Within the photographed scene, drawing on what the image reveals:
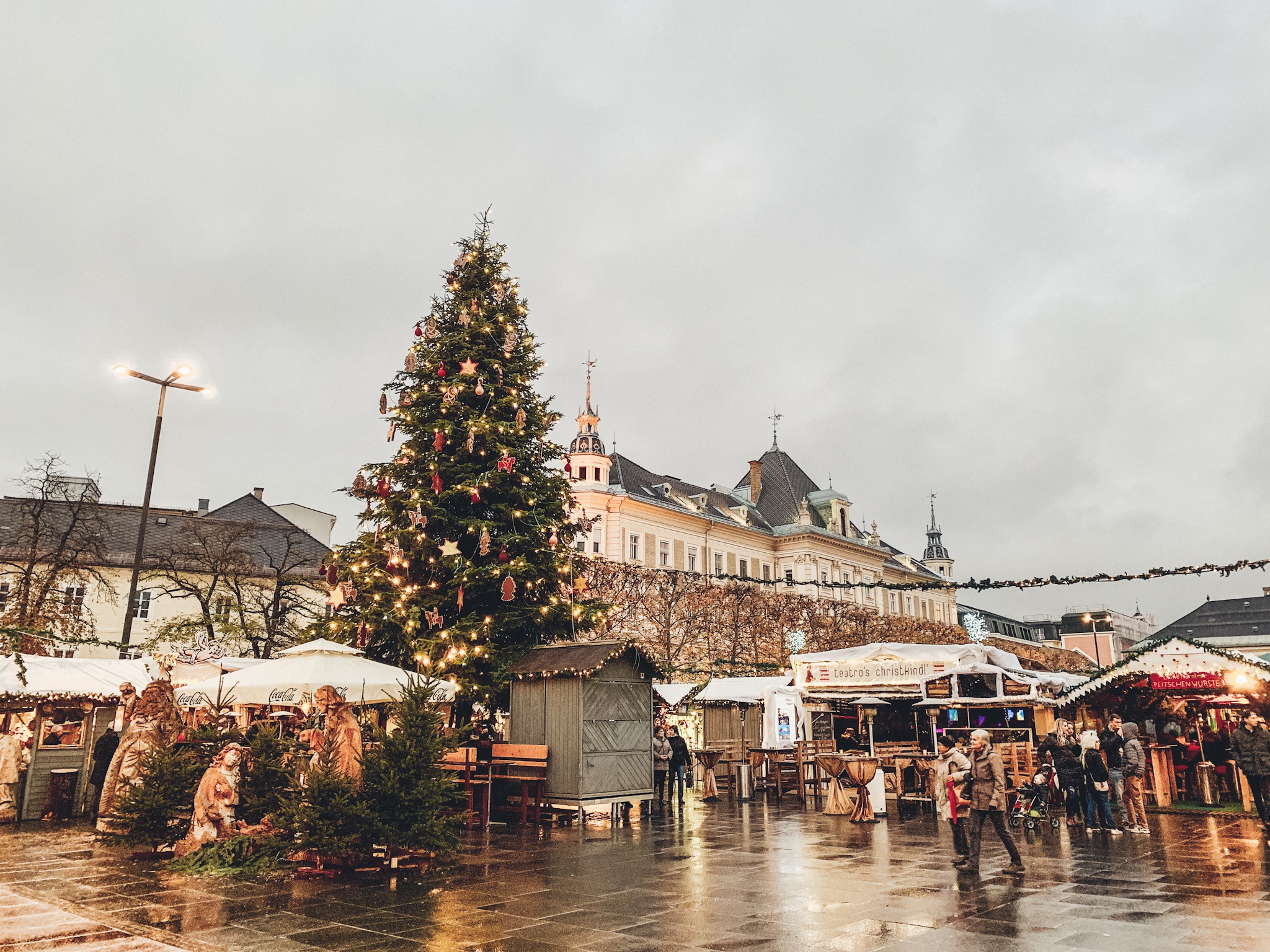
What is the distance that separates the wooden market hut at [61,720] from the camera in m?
15.6

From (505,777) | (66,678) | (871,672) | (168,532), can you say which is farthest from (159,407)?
(168,532)

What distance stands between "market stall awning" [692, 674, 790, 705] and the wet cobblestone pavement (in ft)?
32.0

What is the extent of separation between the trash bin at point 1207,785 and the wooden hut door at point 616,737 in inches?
447

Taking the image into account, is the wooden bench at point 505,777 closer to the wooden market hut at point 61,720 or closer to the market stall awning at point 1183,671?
the wooden market hut at point 61,720

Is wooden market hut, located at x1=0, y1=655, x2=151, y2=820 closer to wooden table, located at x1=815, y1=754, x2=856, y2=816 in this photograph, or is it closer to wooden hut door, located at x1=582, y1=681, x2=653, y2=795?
wooden hut door, located at x1=582, y1=681, x2=653, y2=795

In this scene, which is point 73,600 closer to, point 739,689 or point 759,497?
point 739,689

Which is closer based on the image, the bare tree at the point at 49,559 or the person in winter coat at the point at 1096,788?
the person in winter coat at the point at 1096,788

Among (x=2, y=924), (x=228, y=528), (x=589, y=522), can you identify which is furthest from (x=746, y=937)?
(x=228, y=528)

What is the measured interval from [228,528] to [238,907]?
37.9 m

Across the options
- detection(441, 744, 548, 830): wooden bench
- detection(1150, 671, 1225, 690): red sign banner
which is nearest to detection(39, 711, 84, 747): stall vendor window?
detection(441, 744, 548, 830): wooden bench

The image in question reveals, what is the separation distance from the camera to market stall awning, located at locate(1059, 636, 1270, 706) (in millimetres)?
17266

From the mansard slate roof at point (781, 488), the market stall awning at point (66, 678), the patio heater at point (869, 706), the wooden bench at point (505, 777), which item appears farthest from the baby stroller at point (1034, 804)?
the mansard slate roof at point (781, 488)

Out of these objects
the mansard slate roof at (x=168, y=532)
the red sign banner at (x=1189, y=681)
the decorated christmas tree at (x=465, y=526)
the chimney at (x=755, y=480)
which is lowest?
the red sign banner at (x=1189, y=681)

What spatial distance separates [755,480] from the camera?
71.4 m
